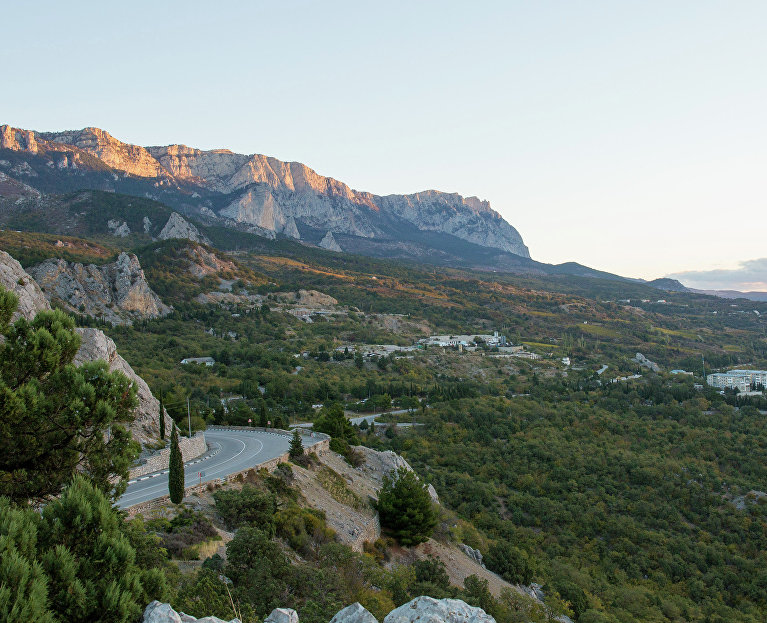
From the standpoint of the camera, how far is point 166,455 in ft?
81.0

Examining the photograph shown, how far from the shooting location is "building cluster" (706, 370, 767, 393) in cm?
8194

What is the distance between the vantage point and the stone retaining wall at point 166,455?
74.5 feet

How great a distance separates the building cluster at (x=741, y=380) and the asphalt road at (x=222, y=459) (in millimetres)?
73919

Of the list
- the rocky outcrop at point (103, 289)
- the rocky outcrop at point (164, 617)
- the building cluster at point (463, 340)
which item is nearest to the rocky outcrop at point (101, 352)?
the rocky outcrop at point (164, 617)

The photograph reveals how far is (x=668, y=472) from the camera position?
147 feet

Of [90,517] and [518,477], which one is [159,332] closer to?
[518,477]

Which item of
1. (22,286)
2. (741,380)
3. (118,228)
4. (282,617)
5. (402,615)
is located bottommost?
(741,380)

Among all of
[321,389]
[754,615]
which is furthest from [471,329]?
[754,615]

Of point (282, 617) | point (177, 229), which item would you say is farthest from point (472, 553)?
point (177, 229)

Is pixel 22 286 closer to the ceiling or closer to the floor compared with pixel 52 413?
closer to the ceiling

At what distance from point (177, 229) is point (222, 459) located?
13758cm

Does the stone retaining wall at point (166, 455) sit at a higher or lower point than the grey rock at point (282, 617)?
lower

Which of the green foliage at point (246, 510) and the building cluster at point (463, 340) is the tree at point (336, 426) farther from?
the building cluster at point (463, 340)

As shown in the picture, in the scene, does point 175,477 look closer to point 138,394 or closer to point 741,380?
point 138,394
